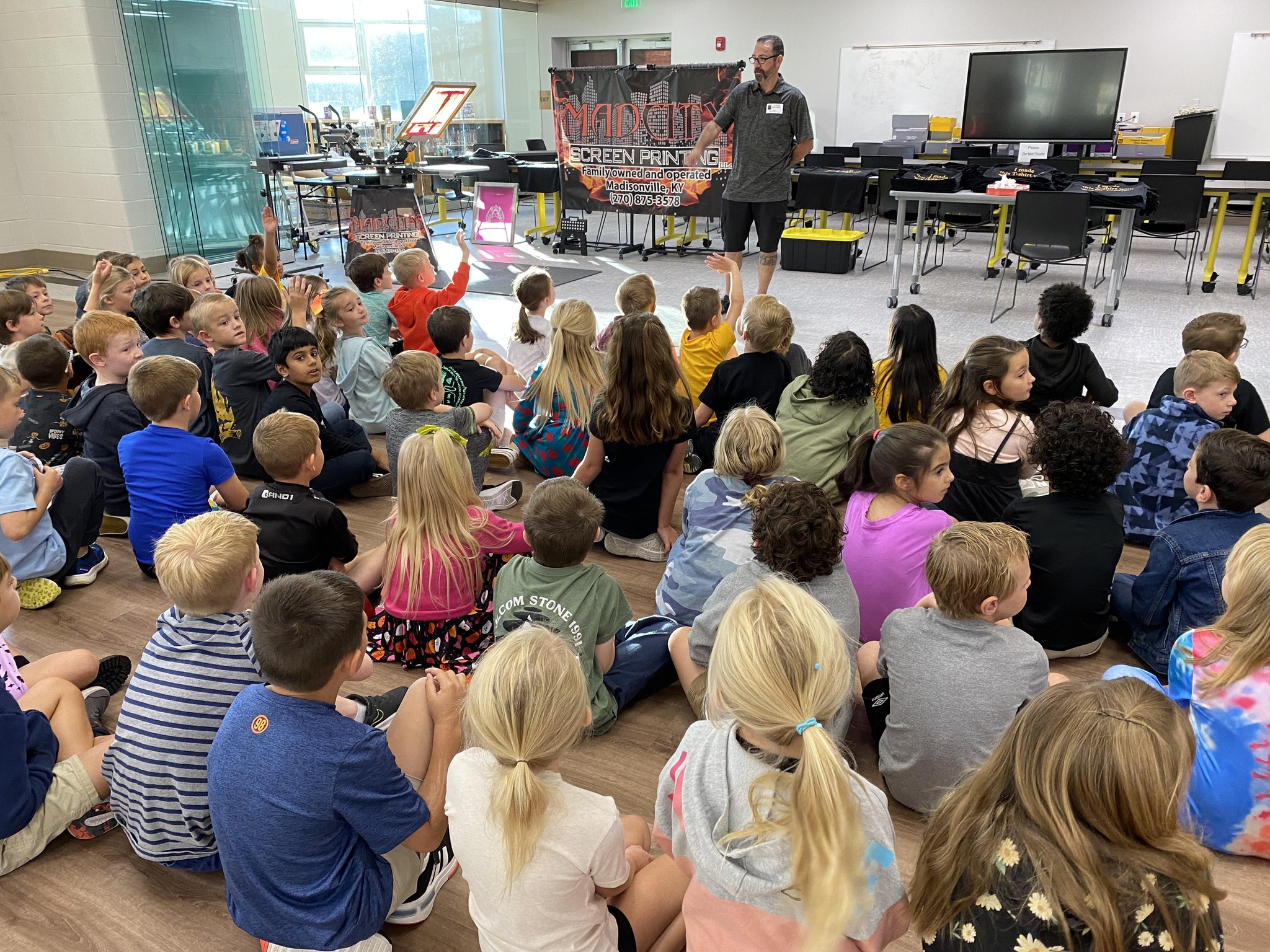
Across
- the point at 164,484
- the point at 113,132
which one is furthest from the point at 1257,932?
the point at 113,132

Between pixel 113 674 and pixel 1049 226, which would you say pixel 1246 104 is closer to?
pixel 1049 226

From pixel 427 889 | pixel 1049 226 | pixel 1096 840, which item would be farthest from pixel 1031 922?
pixel 1049 226

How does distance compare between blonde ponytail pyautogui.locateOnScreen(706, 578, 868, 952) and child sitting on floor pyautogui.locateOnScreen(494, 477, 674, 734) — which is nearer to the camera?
blonde ponytail pyautogui.locateOnScreen(706, 578, 868, 952)

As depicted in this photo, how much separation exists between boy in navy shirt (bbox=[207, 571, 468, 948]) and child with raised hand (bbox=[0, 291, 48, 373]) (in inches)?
123

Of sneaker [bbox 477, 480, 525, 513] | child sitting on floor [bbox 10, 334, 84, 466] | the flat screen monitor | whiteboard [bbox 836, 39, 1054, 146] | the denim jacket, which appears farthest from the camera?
whiteboard [bbox 836, 39, 1054, 146]

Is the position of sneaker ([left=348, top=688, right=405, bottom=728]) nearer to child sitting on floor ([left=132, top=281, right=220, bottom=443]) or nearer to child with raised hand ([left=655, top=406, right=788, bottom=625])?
child with raised hand ([left=655, top=406, right=788, bottom=625])

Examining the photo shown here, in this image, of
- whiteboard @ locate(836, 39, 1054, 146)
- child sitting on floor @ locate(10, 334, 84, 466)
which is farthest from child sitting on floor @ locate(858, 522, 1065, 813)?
whiteboard @ locate(836, 39, 1054, 146)

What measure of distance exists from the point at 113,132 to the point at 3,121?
1.31 meters

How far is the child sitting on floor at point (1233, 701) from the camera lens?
1.59 meters

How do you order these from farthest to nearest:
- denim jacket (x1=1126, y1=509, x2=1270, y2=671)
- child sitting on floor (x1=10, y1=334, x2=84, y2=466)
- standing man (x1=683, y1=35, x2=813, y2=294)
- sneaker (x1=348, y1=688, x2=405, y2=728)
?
standing man (x1=683, y1=35, x2=813, y2=294) < child sitting on floor (x1=10, y1=334, x2=84, y2=466) < denim jacket (x1=1126, y1=509, x2=1270, y2=671) < sneaker (x1=348, y1=688, x2=405, y2=728)

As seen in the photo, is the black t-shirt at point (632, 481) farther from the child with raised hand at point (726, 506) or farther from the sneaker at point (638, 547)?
the child with raised hand at point (726, 506)

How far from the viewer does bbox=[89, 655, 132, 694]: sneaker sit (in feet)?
7.68

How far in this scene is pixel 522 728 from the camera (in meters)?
1.19

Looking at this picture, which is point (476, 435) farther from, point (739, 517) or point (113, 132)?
point (113, 132)
